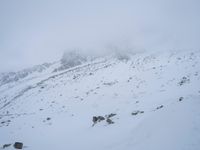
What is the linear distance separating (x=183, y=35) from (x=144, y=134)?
52.0m

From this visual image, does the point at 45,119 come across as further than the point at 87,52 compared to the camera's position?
No

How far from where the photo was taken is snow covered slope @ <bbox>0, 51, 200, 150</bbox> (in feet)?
30.3

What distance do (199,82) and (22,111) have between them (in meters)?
24.6

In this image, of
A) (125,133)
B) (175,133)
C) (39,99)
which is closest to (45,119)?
(39,99)

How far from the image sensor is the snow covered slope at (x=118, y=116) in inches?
364

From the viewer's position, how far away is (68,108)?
77.7 feet

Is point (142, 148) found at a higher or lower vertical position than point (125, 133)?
higher

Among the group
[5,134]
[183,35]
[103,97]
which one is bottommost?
[5,134]

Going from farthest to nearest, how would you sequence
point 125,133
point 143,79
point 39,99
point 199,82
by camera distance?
point 39,99, point 143,79, point 199,82, point 125,133

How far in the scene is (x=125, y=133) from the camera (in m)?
11.8

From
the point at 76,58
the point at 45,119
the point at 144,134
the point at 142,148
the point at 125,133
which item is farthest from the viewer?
the point at 76,58

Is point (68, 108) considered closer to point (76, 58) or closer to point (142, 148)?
point (142, 148)

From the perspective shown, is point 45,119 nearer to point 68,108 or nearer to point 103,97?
point 68,108

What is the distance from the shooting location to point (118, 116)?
1641cm
